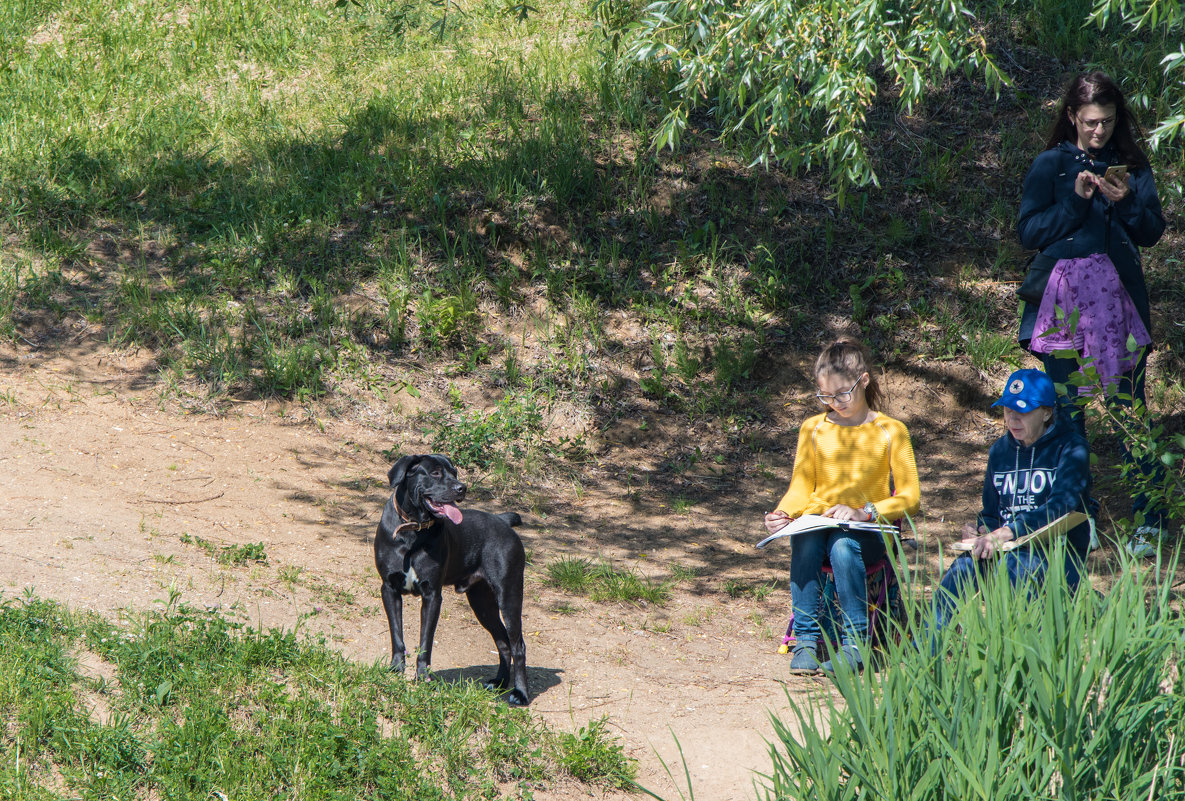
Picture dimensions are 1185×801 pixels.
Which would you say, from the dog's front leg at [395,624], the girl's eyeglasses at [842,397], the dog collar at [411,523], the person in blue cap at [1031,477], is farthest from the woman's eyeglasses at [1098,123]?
the dog's front leg at [395,624]

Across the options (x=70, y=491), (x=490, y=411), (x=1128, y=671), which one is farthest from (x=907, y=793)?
(x=490, y=411)

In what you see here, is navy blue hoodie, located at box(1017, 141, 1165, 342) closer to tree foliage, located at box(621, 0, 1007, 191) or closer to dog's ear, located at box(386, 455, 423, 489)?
tree foliage, located at box(621, 0, 1007, 191)

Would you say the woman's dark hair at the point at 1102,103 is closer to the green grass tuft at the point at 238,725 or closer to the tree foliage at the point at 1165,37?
the tree foliage at the point at 1165,37

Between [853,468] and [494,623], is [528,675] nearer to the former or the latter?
[494,623]

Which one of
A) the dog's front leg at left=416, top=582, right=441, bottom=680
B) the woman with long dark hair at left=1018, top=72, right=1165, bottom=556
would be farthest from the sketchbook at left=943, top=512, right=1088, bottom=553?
the dog's front leg at left=416, top=582, right=441, bottom=680

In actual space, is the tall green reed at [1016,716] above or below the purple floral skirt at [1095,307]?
below

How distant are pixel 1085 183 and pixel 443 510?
11.9 ft

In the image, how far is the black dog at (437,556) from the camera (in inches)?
165

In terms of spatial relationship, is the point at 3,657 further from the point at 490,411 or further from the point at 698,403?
the point at 698,403

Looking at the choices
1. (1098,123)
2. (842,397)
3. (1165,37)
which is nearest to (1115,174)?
(1098,123)

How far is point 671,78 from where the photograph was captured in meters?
10.3

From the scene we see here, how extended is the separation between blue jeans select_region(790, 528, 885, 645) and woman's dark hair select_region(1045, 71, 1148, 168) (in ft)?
8.10

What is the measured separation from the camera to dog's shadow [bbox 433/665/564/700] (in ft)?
15.0

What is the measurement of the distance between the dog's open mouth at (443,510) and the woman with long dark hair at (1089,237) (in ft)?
10.4
